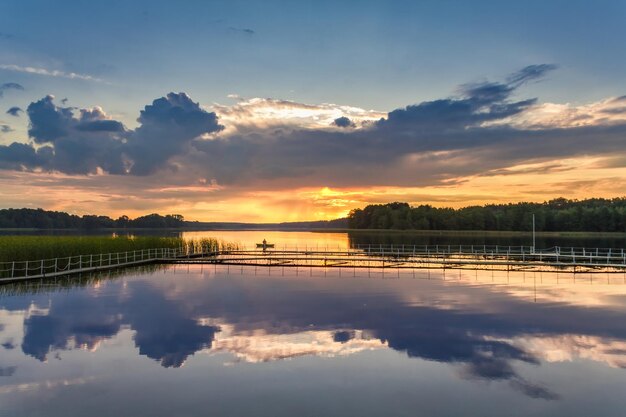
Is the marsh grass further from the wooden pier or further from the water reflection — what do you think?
the water reflection

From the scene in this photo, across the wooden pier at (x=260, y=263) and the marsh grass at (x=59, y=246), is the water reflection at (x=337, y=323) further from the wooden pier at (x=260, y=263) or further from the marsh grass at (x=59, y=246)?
the marsh grass at (x=59, y=246)

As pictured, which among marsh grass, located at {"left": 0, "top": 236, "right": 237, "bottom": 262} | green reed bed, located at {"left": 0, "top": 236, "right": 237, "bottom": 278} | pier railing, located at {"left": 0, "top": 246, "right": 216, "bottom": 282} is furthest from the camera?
marsh grass, located at {"left": 0, "top": 236, "right": 237, "bottom": 262}

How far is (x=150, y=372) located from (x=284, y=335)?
652 cm

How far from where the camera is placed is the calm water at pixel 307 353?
44.9 feet

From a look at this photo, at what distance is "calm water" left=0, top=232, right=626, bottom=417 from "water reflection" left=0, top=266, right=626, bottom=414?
10 centimetres

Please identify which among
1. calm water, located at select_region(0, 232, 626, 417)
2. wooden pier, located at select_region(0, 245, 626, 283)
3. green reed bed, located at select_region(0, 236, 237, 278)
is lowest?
calm water, located at select_region(0, 232, 626, 417)

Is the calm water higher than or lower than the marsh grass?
lower

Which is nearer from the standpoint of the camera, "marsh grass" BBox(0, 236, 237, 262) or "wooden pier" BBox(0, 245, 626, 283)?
"wooden pier" BBox(0, 245, 626, 283)

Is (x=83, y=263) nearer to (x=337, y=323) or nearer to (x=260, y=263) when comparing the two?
(x=260, y=263)

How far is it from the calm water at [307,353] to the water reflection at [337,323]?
103 mm

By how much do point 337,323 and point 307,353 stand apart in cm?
573

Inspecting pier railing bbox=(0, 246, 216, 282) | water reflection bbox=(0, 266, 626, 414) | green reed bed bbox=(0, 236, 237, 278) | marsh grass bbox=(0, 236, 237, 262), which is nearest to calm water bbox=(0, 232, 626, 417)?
water reflection bbox=(0, 266, 626, 414)

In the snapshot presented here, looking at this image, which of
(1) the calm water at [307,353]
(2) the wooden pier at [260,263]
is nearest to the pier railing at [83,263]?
(2) the wooden pier at [260,263]

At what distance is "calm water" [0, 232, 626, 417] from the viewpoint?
13.7 m
